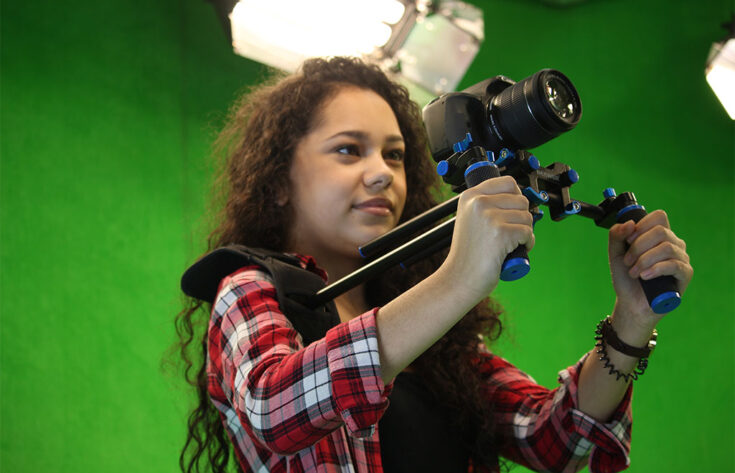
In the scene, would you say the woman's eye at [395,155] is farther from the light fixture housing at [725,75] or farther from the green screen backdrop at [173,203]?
the light fixture housing at [725,75]

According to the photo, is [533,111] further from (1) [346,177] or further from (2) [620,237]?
(1) [346,177]

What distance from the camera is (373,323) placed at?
0.65 m

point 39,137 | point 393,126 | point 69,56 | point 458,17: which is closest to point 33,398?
point 39,137

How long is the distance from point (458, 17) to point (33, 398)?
1302 mm

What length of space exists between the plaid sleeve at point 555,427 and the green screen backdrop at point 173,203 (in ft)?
1.13

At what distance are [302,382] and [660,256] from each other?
0.43 m

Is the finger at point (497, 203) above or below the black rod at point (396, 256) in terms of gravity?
above

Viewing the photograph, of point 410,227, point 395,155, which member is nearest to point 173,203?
point 395,155

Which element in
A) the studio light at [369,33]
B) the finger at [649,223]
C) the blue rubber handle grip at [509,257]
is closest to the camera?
the blue rubber handle grip at [509,257]

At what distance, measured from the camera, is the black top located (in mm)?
902

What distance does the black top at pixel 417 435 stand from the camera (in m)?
0.90

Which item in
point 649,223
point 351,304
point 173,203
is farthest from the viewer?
point 173,203

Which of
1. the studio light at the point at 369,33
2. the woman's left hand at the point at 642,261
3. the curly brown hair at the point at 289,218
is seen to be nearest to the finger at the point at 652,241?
the woman's left hand at the point at 642,261

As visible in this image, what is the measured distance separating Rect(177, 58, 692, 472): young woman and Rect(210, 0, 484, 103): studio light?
34cm
